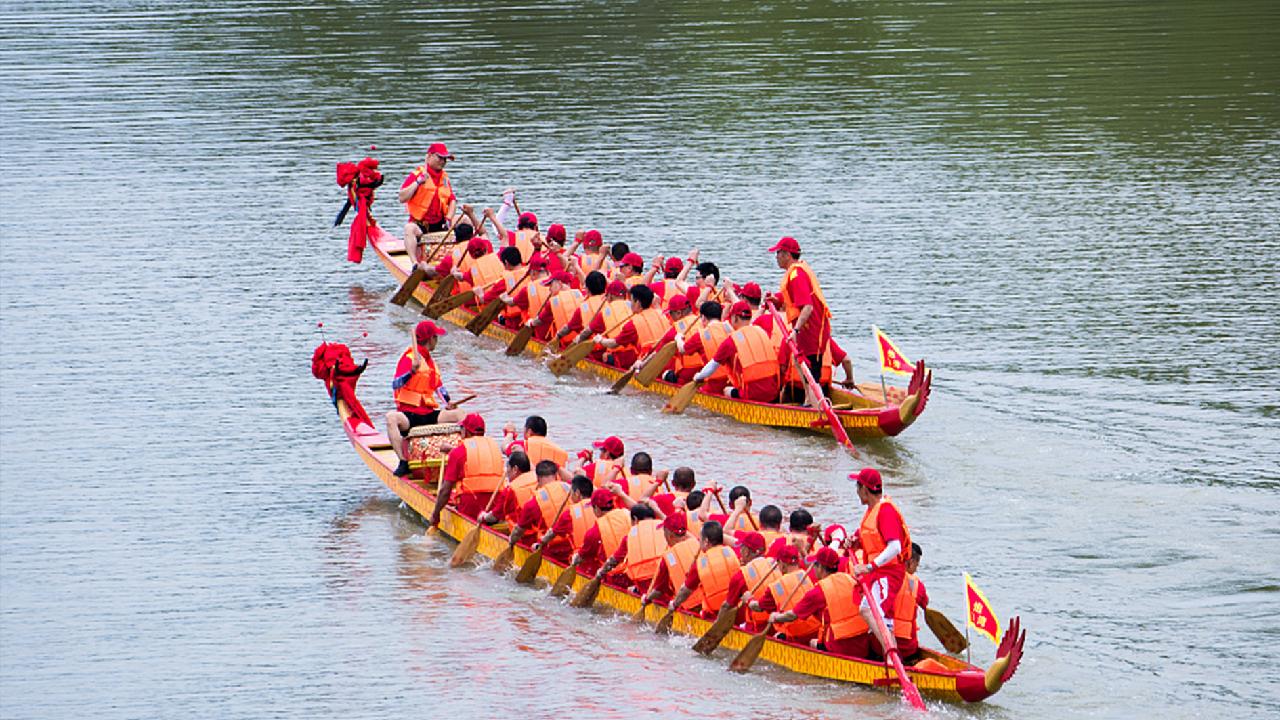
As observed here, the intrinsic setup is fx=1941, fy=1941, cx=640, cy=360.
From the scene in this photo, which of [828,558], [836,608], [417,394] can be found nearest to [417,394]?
[417,394]

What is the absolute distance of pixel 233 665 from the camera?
19328 mm

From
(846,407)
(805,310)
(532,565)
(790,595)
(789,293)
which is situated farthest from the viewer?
(846,407)

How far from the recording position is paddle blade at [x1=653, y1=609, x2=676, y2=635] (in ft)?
61.2

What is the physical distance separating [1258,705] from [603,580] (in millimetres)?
6297

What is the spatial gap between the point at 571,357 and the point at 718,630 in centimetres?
958

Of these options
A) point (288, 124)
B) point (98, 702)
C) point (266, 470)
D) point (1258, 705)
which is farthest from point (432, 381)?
point (288, 124)

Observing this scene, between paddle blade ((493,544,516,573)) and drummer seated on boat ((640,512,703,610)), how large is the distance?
215 cm

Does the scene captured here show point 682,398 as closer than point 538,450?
No

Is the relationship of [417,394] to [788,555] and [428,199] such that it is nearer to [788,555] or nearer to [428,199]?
[788,555]

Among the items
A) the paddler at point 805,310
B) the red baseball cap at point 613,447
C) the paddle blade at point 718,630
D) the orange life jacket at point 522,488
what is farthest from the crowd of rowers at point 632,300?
the paddle blade at point 718,630

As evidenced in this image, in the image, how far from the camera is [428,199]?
31562mm

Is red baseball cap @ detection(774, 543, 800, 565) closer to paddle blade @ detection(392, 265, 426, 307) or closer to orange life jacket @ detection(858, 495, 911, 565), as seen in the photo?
orange life jacket @ detection(858, 495, 911, 565)

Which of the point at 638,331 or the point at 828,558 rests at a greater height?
the point at 638,331

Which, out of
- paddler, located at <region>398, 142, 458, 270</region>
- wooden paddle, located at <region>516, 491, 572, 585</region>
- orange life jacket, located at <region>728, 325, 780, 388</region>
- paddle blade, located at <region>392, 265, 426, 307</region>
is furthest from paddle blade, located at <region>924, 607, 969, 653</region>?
paddler, located at <region>398, 142, 458, 270</region>
